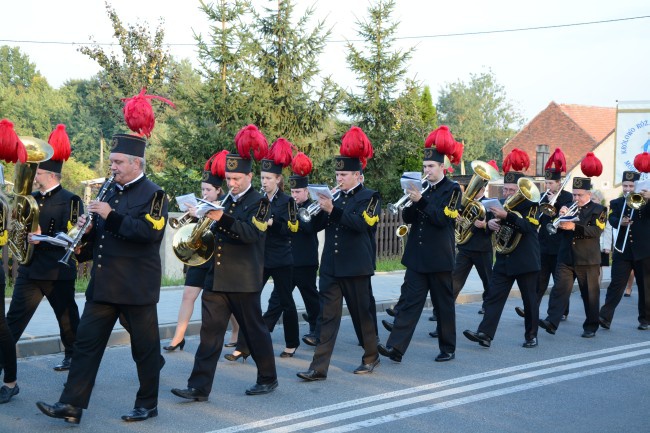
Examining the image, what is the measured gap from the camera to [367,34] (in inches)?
946

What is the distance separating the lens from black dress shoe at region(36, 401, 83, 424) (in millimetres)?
6277

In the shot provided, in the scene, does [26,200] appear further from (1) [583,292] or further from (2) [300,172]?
(1) [583,292]

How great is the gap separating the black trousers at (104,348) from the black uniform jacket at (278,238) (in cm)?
277

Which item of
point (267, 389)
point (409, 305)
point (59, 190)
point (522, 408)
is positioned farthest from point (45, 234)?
point (522, 408)

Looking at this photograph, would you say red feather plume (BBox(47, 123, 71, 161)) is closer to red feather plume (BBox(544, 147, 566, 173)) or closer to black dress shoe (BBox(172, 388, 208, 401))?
black dress shoe (BBox(172, 388, 208, 401))

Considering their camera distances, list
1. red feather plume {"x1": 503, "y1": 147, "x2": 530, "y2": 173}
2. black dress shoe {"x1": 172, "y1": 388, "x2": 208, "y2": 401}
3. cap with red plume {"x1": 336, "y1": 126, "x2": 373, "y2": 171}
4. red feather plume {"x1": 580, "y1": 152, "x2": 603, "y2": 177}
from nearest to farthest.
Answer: black dress shoe {"x1": 172, "y1": 388, "x2": 208, "y2": 401}
cap with red plume {"x1": 336, "y1": 126, "x2": 373, "y2": 171}
red feather plume {"x1": 503, "y1": 147, "x2": 530, "y2": 173}
red feather plume {"x1": 580, "y1": 152, "x2": 603, "y2": 177}

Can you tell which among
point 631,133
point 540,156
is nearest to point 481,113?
point 540,156

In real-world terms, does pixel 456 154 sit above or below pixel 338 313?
above

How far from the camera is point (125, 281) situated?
21.4ft

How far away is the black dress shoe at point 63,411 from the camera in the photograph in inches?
247

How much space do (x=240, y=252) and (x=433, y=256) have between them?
2474 millimetres

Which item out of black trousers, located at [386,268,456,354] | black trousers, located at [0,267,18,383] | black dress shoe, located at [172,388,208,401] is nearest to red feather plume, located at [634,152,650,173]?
black trousers, located at [386,268,456,354]

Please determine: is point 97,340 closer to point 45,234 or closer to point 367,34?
point 45,234

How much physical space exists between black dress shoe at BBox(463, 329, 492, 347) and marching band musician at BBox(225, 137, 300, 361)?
195cm
